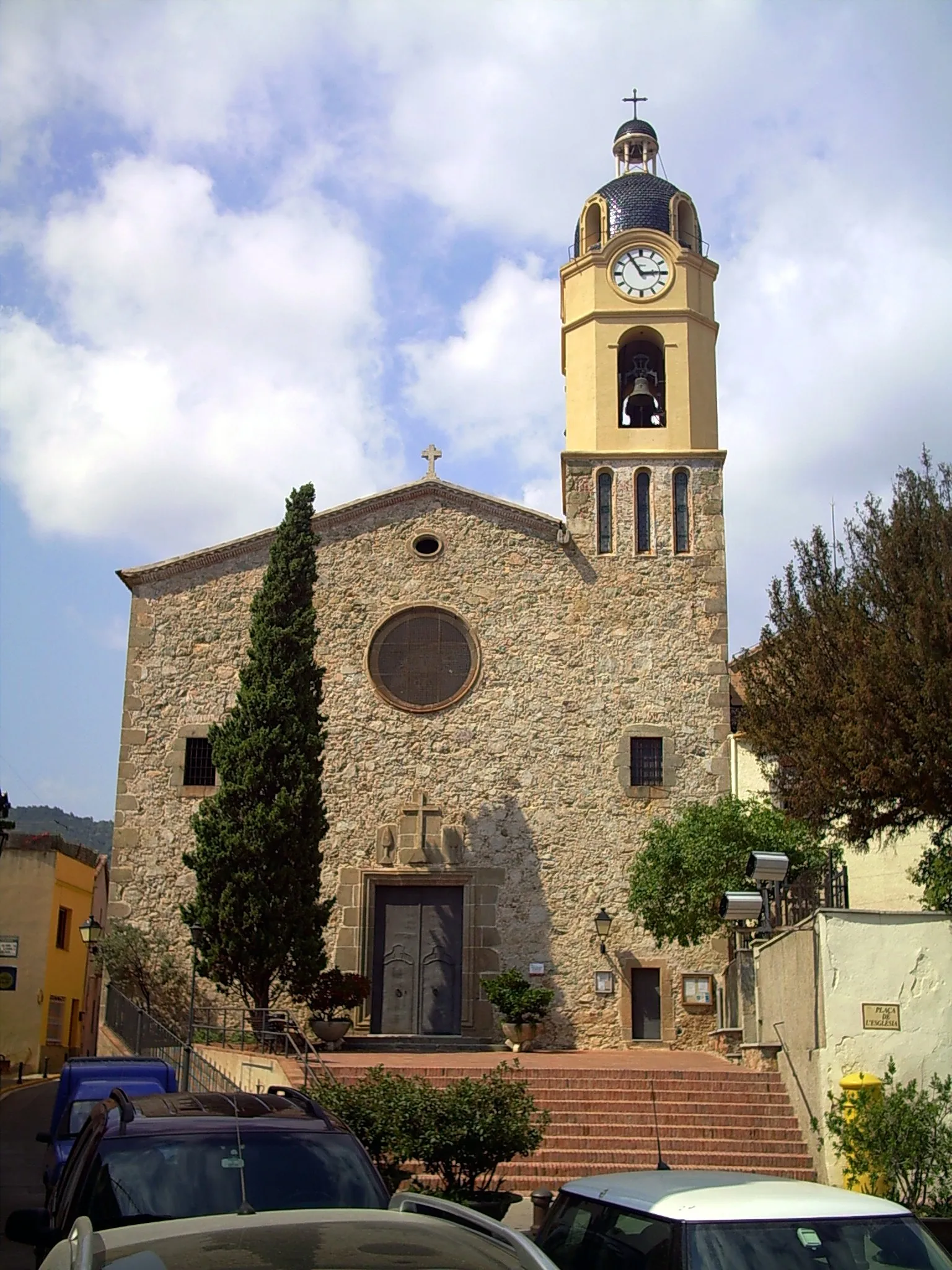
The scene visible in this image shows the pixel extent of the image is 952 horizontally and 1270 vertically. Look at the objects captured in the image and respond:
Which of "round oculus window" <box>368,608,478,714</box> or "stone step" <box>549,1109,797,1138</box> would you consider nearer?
"stone step" <box>549,1109,797,1138</box>

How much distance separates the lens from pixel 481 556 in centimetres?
2316

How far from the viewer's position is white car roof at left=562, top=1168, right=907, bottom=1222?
16.1 ft

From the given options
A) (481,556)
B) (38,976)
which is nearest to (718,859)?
(481,556)

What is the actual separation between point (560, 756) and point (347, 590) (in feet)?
16.0

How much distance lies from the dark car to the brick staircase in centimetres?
762

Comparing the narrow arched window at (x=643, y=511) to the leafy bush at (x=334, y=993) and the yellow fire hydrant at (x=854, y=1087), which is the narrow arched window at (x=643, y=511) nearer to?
the leafy bush at (x=334, y=993)

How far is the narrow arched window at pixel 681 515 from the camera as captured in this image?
2306 cm

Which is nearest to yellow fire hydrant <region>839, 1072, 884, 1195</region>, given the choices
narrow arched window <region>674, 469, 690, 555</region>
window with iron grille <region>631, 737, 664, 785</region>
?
window with iron grille <region>631, 737, 664, 785</region>

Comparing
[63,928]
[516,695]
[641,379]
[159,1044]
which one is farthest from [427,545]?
[63,928]

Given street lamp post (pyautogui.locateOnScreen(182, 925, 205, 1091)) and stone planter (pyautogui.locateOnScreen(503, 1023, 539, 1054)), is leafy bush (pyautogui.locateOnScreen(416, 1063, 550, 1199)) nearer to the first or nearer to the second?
street lamp post (pyautogui.locateOnScreen(182, 925, 205, 1091))

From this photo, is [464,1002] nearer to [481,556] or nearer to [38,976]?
[481,556]

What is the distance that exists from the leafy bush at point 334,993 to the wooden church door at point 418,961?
1.27 meters

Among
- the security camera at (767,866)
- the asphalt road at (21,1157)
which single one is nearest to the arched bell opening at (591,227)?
the security camera at (767,866)

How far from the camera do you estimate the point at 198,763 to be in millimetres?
22344
